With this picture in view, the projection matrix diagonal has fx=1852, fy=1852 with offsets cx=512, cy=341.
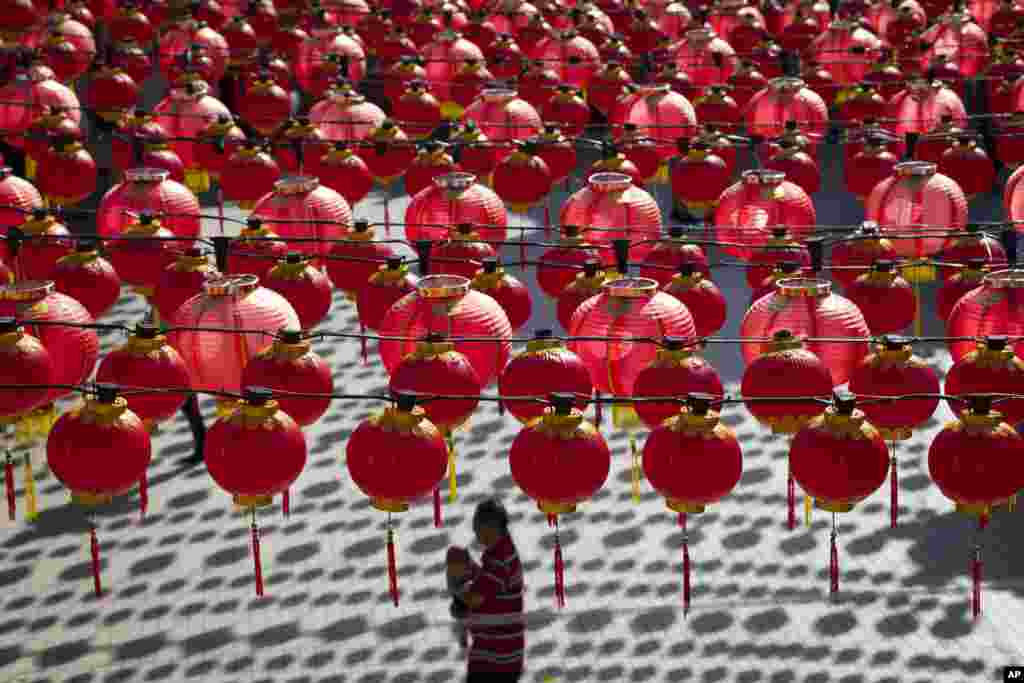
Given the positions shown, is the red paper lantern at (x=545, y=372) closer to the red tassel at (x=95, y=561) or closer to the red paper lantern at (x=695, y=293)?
the red paper lantern at (x=695, y=293)

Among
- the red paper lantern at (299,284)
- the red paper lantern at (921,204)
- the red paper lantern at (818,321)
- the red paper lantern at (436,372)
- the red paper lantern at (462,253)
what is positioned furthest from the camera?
the red paper lantern at (921,204)

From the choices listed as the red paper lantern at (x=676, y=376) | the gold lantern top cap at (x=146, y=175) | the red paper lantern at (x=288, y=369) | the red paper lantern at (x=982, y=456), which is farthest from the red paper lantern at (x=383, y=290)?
the red paper lantern at (x=982, y=456)

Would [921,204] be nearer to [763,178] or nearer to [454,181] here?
[763,178]

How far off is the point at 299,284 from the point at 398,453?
201 cm

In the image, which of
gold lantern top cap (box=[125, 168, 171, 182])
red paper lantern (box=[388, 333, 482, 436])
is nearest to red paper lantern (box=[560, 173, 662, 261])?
red paper lantern (box=[388, 333, 482, 436])

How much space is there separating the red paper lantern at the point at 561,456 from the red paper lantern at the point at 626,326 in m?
0.90

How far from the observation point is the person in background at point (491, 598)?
24.1ft

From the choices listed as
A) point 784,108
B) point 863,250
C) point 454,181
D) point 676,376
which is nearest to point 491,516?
point 676,376

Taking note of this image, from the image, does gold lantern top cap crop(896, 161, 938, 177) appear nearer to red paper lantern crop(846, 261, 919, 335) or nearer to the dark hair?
red paper lantern crop(846, 261, 919, 335)

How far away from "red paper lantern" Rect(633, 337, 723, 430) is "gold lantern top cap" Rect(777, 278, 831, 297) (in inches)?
30.0

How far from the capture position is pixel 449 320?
8.81m

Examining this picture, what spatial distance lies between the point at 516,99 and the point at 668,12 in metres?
4.26

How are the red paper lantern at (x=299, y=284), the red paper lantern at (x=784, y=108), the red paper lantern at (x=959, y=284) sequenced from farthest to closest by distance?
1. the red paper lantern at (x=784, y=108)
2. the red paper lantern at (x=299, y=284)
3. the red paper lantern at (x=959, y=284)

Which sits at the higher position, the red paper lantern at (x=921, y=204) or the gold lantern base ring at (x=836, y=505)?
the red paper lantern at (x=921, y=204)
